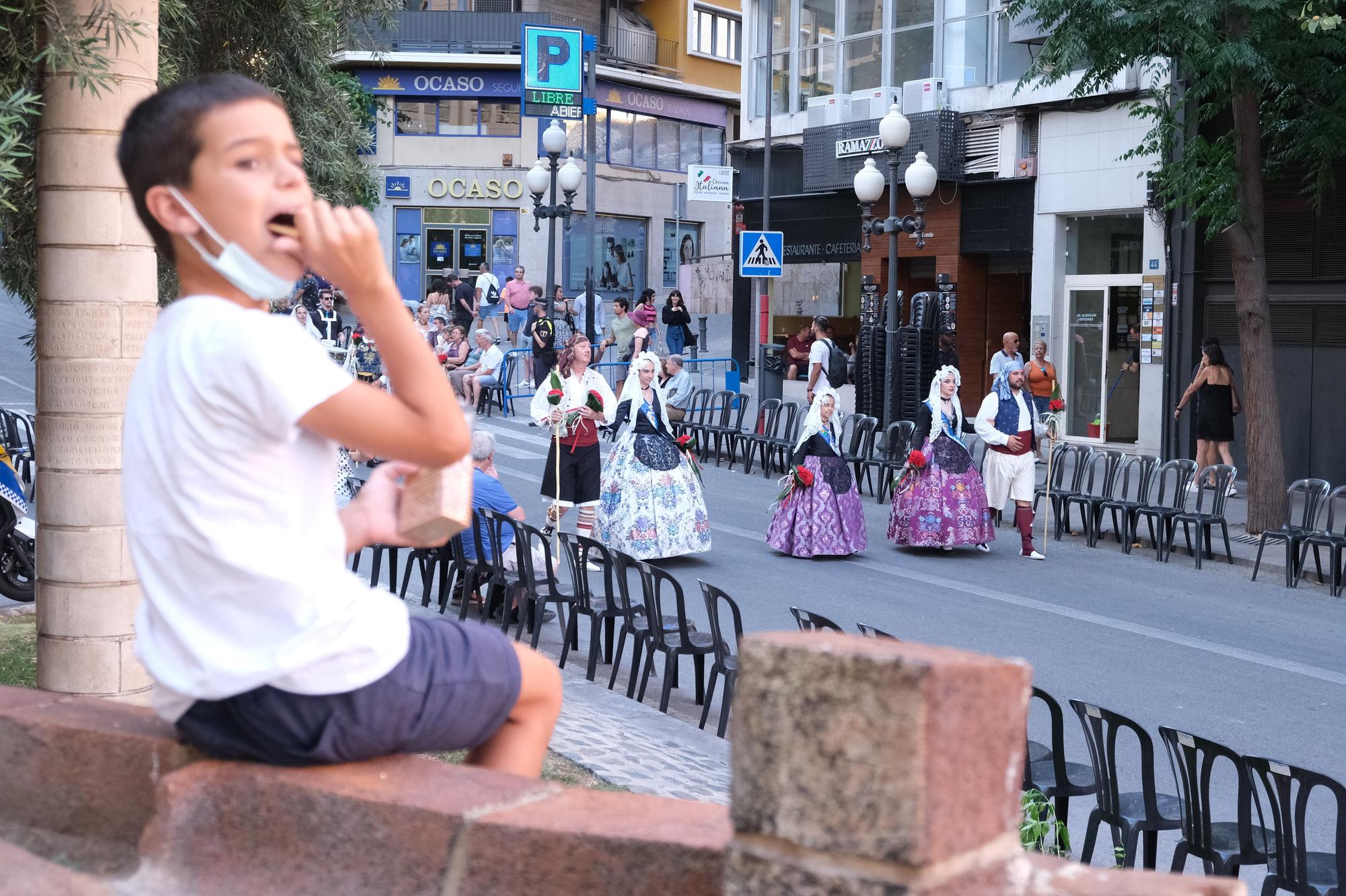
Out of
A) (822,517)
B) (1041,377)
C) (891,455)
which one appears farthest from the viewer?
(1041,377)

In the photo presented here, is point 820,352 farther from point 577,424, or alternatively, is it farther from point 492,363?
point 577,424

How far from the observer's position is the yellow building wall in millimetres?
46938

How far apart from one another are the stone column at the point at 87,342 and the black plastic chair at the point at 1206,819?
381 centimetres

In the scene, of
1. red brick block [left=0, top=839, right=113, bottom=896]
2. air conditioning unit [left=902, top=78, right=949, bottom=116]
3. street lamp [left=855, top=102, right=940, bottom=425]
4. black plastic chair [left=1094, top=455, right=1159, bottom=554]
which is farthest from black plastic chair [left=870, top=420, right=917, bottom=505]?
red brick block [left=0, top=839, right=113, bottom=896]

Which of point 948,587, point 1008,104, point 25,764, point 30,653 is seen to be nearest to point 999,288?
point 1008,104

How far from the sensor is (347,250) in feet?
7.25

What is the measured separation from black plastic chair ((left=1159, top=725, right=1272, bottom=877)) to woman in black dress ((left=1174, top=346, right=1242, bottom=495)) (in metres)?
13.4

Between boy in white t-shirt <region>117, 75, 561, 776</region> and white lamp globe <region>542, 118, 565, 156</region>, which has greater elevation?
white lamp globe <region>542, 118, 565, 156</region>

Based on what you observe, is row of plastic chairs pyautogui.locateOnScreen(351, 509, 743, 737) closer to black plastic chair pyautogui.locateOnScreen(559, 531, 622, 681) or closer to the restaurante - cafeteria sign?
black plastic chair pyautogui.locateOnScreen(559, 531, 622, 681)

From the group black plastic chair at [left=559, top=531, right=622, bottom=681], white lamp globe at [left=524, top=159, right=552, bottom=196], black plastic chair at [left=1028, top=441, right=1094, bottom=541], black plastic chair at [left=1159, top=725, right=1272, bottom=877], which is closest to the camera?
black plastic chair at [left=1159, top=725, right=1272, bottom=877]

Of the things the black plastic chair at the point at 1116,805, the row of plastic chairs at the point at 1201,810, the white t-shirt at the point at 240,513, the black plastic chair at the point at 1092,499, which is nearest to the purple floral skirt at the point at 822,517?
the black plastic chair at the point at 1092,499

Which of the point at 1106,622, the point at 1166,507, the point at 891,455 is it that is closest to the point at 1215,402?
the point at 891,455

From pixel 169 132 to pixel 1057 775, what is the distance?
15.0ft

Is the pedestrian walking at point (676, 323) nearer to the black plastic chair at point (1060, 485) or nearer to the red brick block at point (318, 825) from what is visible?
the black plastic chair at point (1060, 485)
